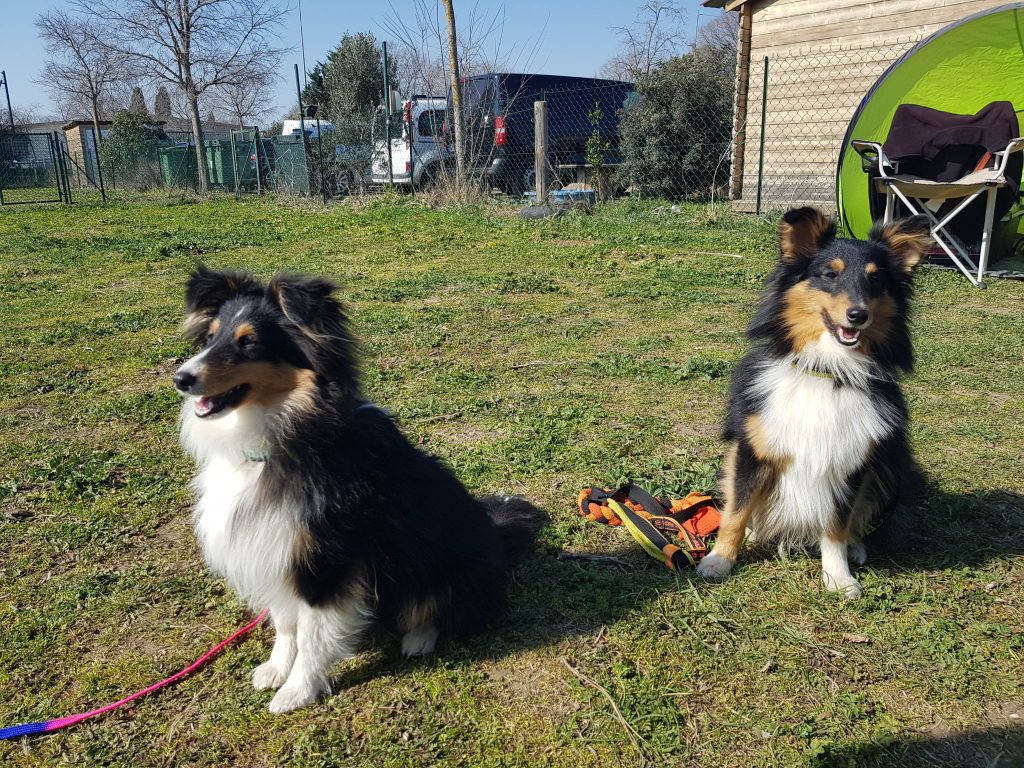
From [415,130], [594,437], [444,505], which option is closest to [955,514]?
[594,437]

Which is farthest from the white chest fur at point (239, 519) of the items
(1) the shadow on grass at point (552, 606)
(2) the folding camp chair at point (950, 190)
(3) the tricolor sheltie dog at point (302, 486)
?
(2) the folding camp chair at point (950, 190)

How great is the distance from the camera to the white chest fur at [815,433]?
9.90 ft

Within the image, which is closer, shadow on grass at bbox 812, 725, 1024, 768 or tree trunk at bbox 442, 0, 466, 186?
shadow on grass at bbox 812, 725, 1024, 768

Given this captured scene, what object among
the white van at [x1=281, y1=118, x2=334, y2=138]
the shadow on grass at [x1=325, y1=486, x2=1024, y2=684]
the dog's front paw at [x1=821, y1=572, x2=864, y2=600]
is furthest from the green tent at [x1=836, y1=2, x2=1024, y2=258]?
the white van at [x1=281, y1=118, x2=334, y2=138]

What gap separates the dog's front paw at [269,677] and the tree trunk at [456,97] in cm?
1312

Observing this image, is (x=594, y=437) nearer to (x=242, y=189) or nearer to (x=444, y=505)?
(x=444, y=505)

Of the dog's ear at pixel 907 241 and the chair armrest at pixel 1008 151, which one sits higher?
the chair armrest at pixel 1008 151

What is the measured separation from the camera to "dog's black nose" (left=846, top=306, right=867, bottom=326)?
2.93m

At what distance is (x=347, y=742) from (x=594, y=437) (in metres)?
2.65

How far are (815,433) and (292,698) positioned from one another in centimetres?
221

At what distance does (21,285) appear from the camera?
9312mm

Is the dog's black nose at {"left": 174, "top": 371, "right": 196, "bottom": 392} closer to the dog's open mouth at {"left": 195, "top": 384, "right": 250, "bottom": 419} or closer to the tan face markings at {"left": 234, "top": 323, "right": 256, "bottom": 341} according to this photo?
the dog's open mouth at {"left": 195, "top": 384, "right": 250, "bottom": 419}

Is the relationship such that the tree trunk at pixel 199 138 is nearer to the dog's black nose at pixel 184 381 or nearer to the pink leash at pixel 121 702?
the pink leash at pixel 121 702

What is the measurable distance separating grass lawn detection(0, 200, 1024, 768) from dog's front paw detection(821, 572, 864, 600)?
8 centimetres
